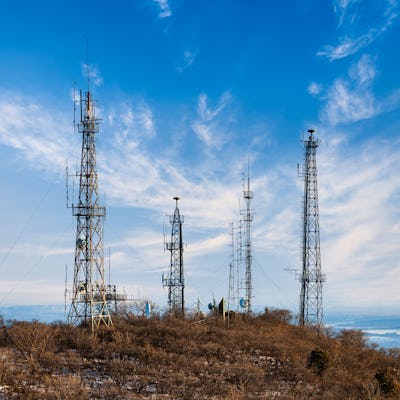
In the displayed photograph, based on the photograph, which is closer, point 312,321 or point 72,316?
point 72,316

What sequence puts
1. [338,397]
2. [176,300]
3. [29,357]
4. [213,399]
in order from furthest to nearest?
→ [176,300]
[29,357]
[338,397]
[213,399]

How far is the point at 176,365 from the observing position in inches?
808

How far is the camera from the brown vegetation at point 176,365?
17.4 m

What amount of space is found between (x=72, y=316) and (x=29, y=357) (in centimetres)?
552

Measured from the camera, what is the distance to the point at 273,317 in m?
35.4

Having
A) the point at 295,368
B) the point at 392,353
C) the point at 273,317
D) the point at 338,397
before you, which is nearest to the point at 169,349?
the point at 295,368

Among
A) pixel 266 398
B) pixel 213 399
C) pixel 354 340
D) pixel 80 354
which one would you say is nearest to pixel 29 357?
pixel 80 354

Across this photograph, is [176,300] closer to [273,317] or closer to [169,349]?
[273,317]

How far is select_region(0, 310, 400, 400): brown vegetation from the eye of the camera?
57.0ft

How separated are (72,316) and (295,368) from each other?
1163 cm

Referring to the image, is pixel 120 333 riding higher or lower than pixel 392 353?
higher

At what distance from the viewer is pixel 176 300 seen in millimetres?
39750

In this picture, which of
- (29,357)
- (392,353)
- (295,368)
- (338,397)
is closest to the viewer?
(338,397)

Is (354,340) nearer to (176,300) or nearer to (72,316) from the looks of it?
(176,300)
